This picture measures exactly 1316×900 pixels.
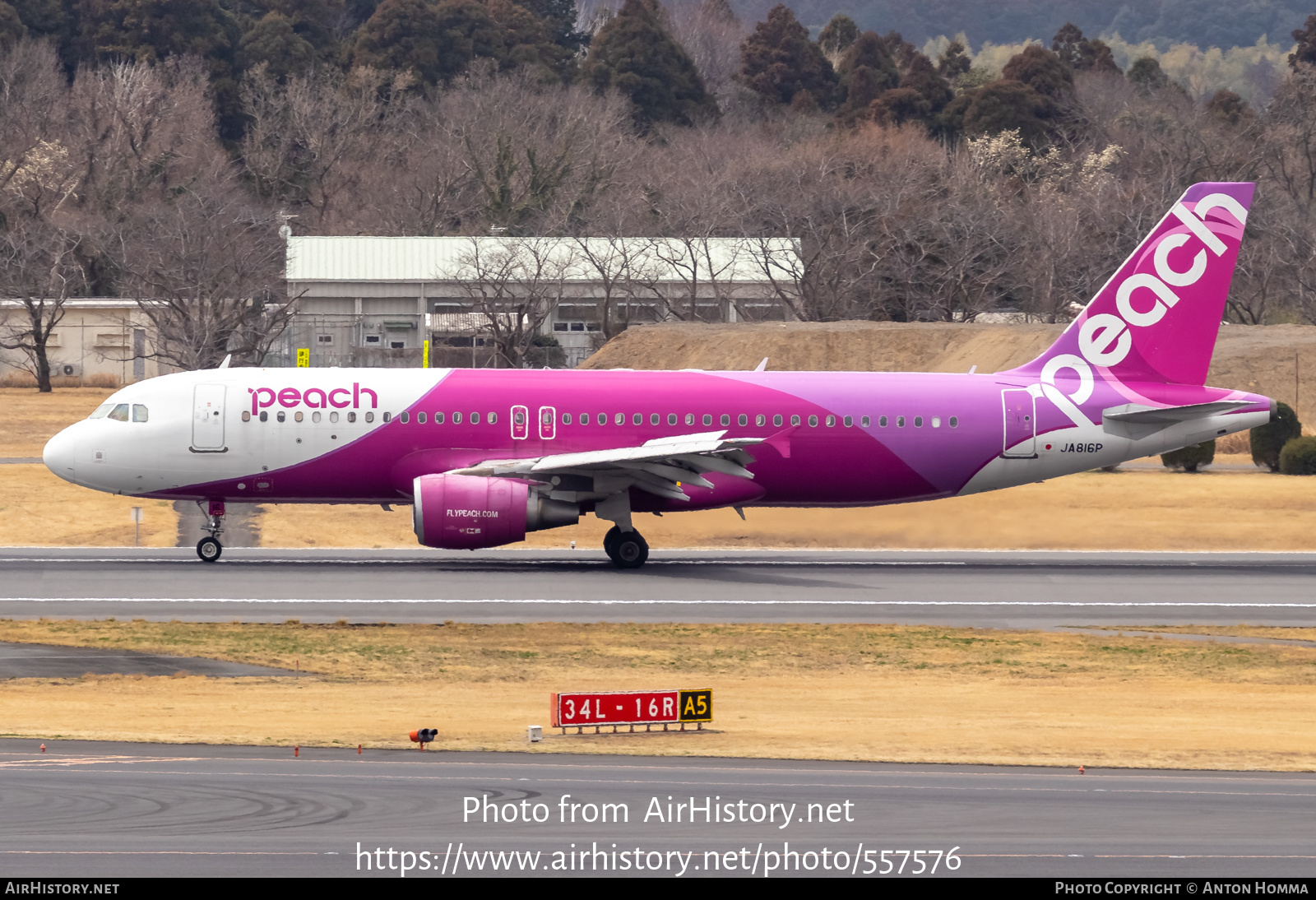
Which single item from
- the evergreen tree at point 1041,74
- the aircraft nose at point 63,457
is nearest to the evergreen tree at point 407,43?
the evergreen tree at point 1041,74

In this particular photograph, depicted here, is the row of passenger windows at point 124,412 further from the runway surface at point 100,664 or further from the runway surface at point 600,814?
the runway surface at point 600,814

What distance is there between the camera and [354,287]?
8519cm

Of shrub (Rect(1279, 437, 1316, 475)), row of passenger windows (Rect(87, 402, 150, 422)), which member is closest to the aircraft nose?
row of passenger windows (Rect(87, 402, 150, 422))

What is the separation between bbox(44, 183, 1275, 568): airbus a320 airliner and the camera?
35.8 m

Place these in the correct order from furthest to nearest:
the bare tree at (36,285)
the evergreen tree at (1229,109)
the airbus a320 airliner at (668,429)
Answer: the evergreen tree at (1229,109), the bare tree at (36,285), the airbus a320 airliner at (668,429)

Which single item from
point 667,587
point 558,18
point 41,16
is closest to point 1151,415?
point 667,587

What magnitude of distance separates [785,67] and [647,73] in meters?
23.4

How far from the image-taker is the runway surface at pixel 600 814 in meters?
14.8

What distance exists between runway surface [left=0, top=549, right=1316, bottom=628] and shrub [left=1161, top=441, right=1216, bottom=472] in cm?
1069

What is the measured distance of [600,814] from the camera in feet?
53.5

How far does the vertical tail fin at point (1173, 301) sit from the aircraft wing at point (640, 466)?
9264mm

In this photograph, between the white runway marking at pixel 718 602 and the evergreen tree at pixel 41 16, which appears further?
the evergreen tree at pixel 41 16

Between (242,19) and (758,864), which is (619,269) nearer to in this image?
(758,864)

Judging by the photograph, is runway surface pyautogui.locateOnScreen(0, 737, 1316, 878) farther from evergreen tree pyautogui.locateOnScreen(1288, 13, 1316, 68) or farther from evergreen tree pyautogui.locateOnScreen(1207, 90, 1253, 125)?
evergreen tree pyautogui.locateOnScreen(1288, 13, 1316, 68)
